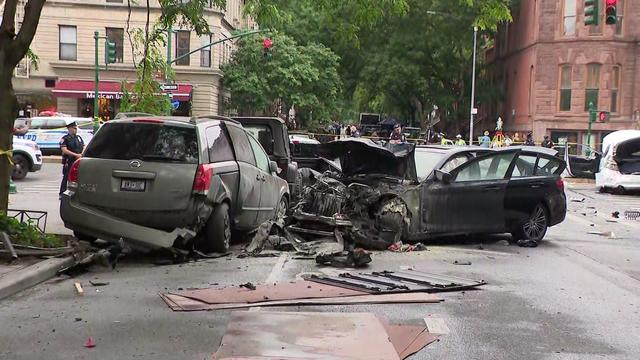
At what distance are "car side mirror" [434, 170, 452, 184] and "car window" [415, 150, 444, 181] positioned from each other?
0.18 m

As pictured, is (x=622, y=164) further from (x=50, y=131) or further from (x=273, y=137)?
(x=50, y=131)

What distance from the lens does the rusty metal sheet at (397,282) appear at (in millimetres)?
7129

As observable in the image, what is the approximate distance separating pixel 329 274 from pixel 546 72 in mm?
42397

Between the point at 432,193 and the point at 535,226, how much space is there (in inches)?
89.1

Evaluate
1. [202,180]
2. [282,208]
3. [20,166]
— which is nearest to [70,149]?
[282,208]

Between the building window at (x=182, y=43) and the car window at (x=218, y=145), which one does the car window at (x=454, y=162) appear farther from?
the building window at (x=182, y=43)

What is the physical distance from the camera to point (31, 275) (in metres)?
7.15

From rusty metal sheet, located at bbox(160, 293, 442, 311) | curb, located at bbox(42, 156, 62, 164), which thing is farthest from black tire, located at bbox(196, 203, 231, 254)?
curb, located at bbox(42, 156, 62, 164)

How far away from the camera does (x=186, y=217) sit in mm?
8266

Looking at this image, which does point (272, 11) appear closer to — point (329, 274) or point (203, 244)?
point (203, 244)

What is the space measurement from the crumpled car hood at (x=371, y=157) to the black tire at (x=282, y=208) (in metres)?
1.05

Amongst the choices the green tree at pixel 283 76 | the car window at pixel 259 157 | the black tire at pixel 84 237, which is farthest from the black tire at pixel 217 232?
the green tree at pixel 283 76

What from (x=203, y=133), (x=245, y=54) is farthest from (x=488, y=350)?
(x=245, y=54)

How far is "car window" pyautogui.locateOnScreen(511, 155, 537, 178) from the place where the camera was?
11.4 meters
